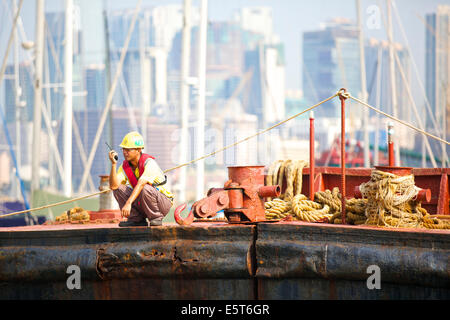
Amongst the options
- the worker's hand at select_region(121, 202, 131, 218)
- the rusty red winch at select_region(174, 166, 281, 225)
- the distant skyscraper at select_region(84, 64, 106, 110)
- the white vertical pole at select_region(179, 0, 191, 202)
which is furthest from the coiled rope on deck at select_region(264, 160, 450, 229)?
the distant skyscraper at select_region(84, 64, 106, 110)

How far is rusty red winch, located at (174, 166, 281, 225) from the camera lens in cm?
812

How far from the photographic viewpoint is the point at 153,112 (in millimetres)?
183625

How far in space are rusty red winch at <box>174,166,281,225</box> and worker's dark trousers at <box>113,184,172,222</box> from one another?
22 cm

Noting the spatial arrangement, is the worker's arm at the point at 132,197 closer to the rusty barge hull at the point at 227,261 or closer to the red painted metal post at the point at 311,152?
the rusty barge hull at the point at 227,261

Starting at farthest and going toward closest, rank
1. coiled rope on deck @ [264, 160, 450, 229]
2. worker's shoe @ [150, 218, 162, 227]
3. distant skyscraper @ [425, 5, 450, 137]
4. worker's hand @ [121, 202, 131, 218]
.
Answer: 1. distant skyscraper @ [425, 5, 450, 137]
2. worker's shoe @ [150, 218, 162, 227]
3. worker's hand @ [121, 202, 131, 218]
4. coiled rope on deck @ [264, 160, 450, 229]

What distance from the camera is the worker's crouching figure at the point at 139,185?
27.0 feet

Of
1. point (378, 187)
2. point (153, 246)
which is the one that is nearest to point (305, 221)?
point (378, 187)

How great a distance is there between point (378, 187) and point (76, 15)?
21.9 metres

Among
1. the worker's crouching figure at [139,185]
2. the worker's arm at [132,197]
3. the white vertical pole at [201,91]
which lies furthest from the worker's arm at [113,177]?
the white vertical pole at [201,91]

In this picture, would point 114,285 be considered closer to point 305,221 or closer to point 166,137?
point 305,221

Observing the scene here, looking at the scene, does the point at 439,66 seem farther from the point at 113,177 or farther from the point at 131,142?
the point at 113,177

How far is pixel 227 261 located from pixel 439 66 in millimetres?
62067

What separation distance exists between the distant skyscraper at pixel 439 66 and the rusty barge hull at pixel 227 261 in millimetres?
30244

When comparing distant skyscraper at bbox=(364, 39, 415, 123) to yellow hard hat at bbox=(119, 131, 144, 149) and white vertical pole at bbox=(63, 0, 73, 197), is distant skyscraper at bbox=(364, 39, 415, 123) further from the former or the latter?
yellow hard hat at bbox=(119, 131, 144, 149)
